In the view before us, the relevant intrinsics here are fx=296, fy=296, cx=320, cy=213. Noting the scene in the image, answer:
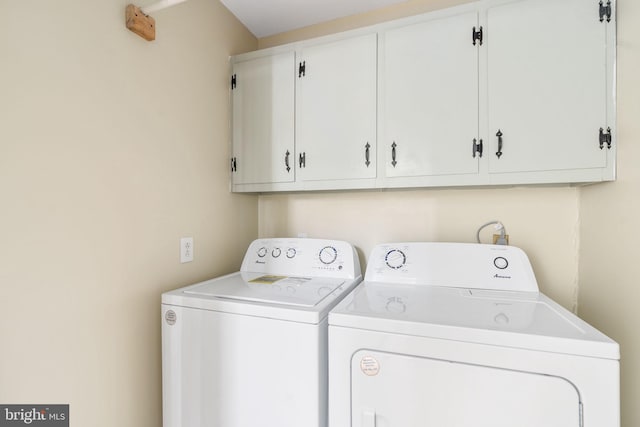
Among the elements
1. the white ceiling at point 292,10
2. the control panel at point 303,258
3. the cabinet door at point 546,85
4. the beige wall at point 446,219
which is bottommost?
the control panel at point 303,258

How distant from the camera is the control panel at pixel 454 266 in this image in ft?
4.45

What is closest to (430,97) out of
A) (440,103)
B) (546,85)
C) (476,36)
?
(440,103)

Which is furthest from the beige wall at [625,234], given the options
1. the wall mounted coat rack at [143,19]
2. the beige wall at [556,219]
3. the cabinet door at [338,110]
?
the wall mounted coat rack at [143,19]

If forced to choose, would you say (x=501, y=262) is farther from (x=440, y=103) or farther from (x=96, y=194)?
(x=96, y=194)

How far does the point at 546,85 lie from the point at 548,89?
0.02 metres

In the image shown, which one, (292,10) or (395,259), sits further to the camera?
(292,10)

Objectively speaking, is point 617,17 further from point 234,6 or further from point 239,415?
point 239,415

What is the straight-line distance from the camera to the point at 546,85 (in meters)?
1.24

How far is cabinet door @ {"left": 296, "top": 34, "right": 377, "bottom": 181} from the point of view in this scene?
4.98 feet

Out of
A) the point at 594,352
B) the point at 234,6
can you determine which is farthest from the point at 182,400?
the point at 234,6

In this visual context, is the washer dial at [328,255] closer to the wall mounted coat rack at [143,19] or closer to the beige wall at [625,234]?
the beige wall at [625,234]

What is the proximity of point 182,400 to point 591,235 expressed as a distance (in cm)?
191

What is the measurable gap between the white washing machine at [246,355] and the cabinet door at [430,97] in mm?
746

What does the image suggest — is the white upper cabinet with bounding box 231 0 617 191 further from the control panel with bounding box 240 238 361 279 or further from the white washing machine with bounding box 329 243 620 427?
the white washing machine with bounding box 329 243 620 427
